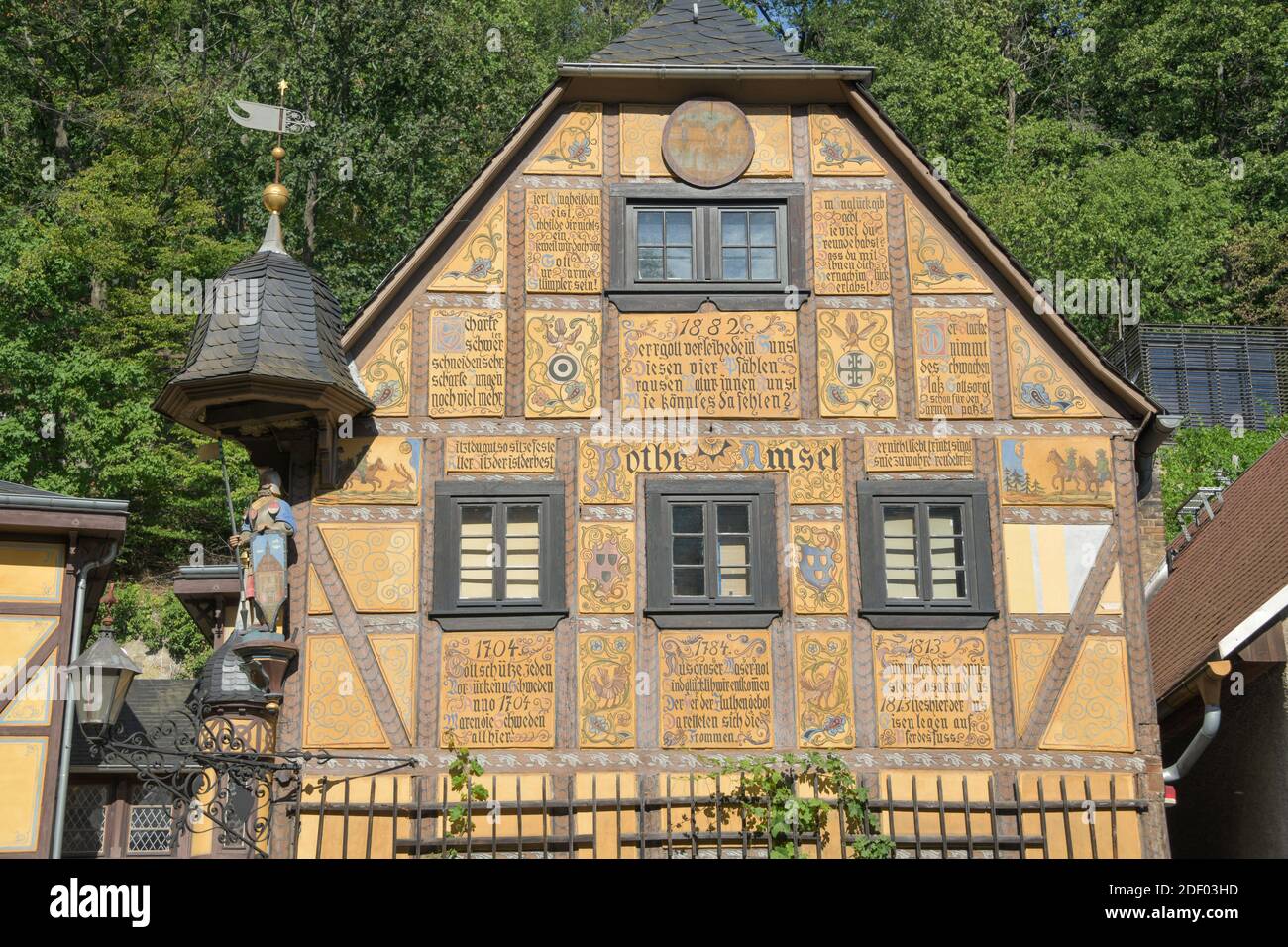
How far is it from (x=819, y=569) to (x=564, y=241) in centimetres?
404

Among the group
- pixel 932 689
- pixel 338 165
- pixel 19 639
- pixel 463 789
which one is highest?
pixel 338 165

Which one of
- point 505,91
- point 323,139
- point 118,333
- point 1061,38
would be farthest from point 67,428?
point 1061,38

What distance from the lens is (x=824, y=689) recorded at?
1598 centimetres

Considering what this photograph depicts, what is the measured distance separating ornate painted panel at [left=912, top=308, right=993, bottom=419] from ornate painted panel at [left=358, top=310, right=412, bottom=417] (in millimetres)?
4845

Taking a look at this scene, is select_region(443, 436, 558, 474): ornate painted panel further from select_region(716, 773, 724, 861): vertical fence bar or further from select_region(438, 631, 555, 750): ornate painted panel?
select_region(716, 773, 724, 861): vertical fence bar

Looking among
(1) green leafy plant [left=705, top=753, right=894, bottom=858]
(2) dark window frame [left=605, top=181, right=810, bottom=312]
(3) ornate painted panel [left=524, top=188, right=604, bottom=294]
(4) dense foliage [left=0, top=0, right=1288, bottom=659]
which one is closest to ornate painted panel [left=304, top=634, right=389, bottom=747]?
(1) green leafy plant [left=705, top=753, right=894, bottom=858]

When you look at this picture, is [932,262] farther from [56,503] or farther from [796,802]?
[56,503]

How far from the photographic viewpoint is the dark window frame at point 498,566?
52.7 feet

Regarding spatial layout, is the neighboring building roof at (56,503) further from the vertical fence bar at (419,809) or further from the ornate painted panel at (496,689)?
the vertical fence bar at (419,809)

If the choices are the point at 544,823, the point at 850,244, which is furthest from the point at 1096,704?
the point at 544,823

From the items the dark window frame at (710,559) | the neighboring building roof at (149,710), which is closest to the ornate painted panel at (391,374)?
the dark window frame at (710,559)

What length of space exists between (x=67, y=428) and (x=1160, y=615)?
18219 mm

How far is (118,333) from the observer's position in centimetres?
3288

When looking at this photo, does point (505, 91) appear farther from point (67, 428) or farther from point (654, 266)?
point (654, 266)
